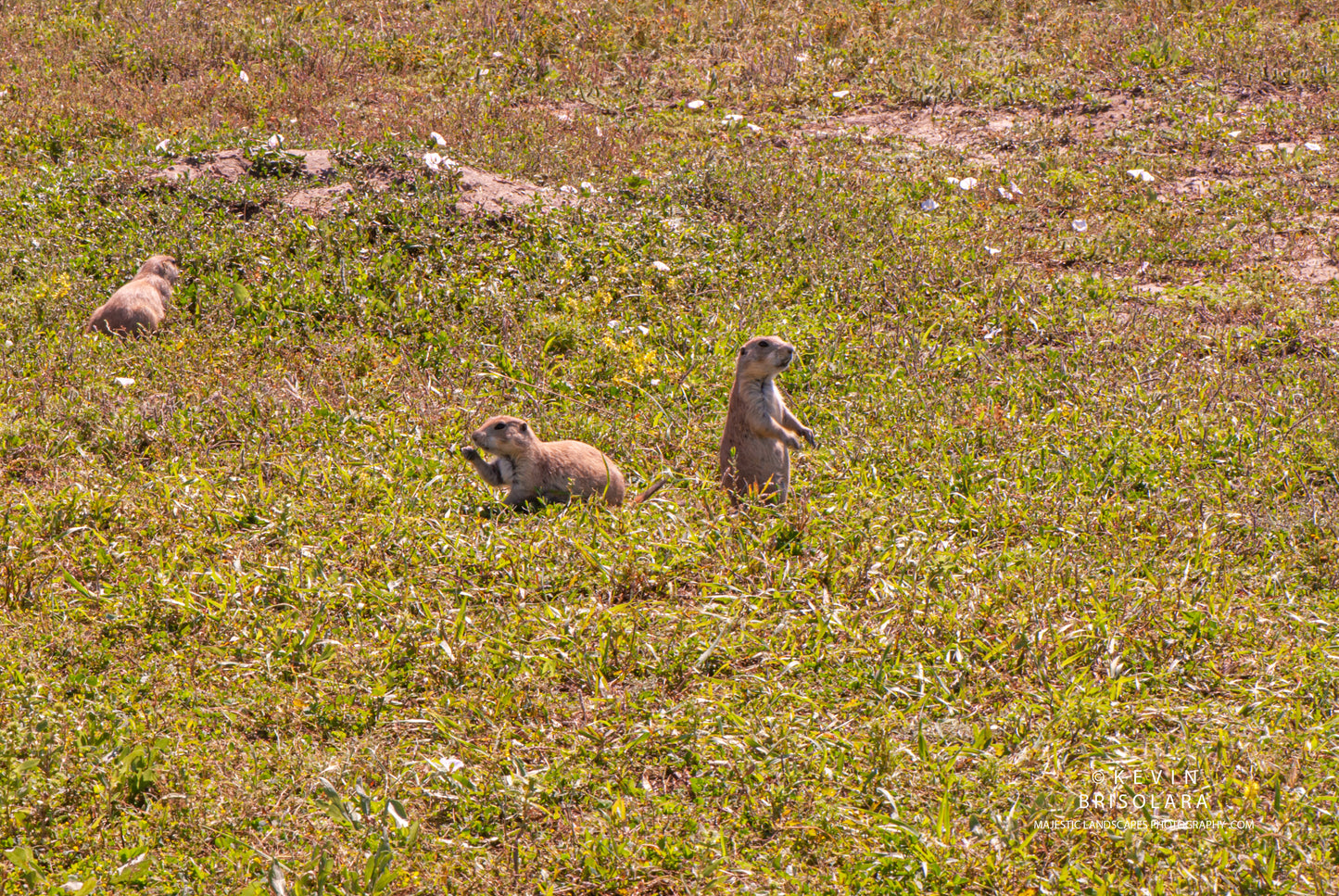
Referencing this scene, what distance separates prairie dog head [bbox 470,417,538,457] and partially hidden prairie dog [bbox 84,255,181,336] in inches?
143

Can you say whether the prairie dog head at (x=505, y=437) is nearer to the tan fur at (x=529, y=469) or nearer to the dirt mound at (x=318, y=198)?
the tan fur at (x=529, y=469)

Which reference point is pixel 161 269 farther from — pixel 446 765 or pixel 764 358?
pixel 446 765

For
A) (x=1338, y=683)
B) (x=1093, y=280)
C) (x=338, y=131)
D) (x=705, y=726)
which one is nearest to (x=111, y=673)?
(x=705, y=726)

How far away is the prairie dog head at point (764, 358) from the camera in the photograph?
7066 mm

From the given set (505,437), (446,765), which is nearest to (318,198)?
(505,437)

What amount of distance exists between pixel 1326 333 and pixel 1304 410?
1700 mm

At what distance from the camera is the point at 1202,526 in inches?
252

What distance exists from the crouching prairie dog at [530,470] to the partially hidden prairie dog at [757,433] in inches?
21.1

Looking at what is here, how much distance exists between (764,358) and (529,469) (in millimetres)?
1687

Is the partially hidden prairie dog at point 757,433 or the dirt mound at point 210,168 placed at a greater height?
the dirt mound at point 210,168

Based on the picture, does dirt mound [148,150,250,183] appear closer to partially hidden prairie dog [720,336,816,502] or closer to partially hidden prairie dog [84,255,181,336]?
partially hidden prairie dog [84,255,181,336]

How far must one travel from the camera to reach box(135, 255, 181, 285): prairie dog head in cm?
917

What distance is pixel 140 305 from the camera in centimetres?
866

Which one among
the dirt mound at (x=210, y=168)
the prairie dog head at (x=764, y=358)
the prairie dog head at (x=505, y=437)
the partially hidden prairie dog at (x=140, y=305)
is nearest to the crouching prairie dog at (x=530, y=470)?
the prairie dog head at (x=505, y=437)
